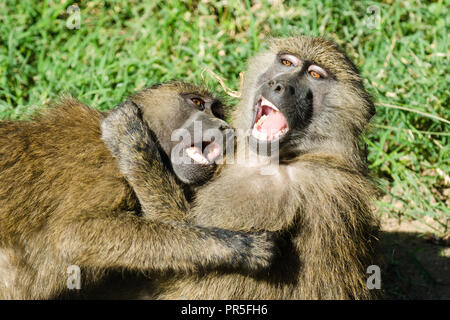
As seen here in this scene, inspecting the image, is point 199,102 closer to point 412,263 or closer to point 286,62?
point 286,62

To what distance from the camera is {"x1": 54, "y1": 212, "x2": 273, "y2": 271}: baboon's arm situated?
11.6ft

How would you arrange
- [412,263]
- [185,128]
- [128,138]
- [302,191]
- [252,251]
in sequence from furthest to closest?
[412,263], [185,128], [128,138], [302,191], [252,251]

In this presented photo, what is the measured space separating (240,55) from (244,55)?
36mm

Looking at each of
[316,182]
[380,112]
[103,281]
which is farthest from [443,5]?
[103,281]

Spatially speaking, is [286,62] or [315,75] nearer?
[315,75]

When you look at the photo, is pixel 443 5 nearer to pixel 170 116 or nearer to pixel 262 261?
pixel 170 116

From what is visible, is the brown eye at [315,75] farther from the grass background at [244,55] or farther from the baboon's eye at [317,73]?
the grass background at [244,55]

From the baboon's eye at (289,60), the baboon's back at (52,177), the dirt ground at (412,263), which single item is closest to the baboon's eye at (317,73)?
the baboon's eye at (289,60)

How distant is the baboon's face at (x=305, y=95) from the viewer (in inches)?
154

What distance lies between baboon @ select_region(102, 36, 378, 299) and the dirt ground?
41.4 inches

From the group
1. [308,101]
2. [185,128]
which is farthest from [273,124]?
[185,128]

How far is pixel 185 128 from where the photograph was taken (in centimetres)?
409

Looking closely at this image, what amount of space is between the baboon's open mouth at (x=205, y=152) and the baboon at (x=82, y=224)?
0.03 meters

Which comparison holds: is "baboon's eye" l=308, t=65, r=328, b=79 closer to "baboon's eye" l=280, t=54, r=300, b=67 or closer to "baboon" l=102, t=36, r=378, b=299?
"baboon" l=102, t=36, r=378, b=299
